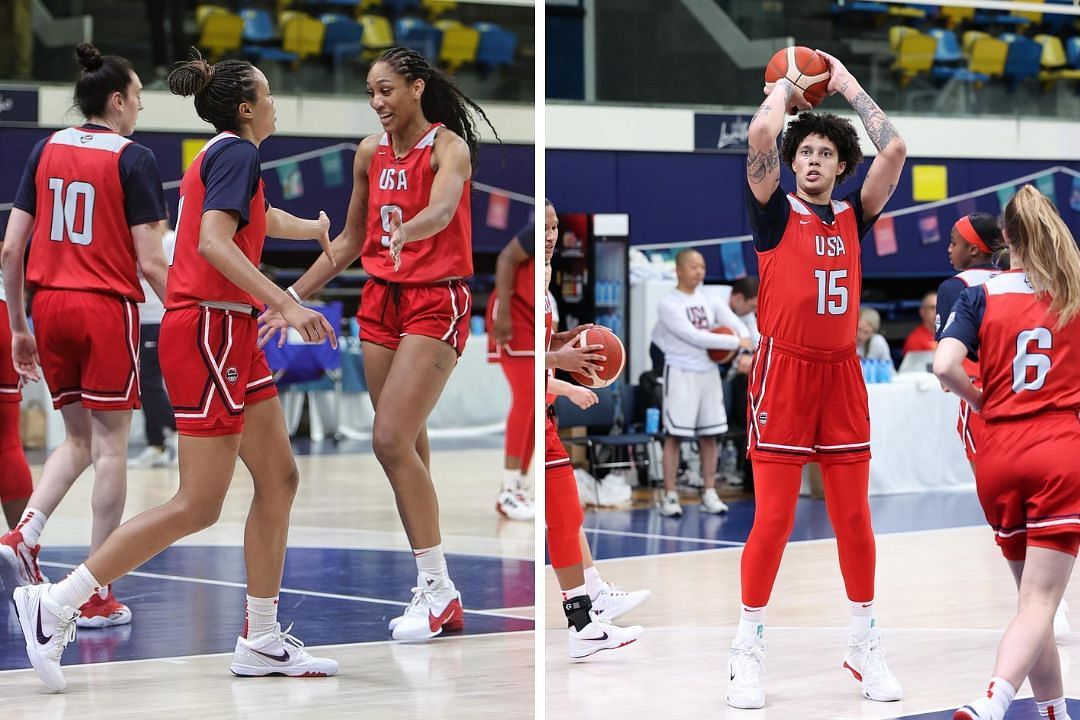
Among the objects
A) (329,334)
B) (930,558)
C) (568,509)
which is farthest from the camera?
(930,558)

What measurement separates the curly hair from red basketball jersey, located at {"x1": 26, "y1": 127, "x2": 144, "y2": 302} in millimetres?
2122

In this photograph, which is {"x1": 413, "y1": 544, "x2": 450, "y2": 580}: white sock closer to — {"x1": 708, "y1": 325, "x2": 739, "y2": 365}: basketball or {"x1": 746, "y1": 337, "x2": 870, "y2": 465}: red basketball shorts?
{"x1": 746, "y1": 337, "x2": 870, "y2": 465}: red basketball shorts

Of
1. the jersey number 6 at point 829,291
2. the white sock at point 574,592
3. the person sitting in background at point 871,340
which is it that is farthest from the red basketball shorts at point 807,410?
the person sitting in background at point 871,340

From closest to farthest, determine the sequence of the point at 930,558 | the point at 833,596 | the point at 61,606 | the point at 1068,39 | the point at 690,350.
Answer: the point at 61,606 < the point at 833,596 < the point at 930,558 < the point at 690,350 < the point at 1068,39

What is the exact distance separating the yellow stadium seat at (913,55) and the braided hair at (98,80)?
10087mm

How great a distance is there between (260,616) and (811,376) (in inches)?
66.7

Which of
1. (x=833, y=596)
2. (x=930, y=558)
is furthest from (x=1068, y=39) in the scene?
(x=833, y=596)

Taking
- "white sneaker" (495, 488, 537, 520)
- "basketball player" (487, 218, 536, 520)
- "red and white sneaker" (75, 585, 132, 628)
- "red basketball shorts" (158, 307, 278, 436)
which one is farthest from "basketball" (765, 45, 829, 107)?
"white sneaker" (495, 488, 537, 520)

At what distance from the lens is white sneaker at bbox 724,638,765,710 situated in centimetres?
401

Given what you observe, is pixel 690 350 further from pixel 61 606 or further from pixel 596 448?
pixel 61 606

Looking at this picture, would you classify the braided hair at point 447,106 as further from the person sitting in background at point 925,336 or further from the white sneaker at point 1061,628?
the person sitting in background at point 925,336

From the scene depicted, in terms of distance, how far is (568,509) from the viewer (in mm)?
4672

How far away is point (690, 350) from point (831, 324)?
481cm

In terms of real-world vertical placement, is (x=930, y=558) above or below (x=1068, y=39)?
below
